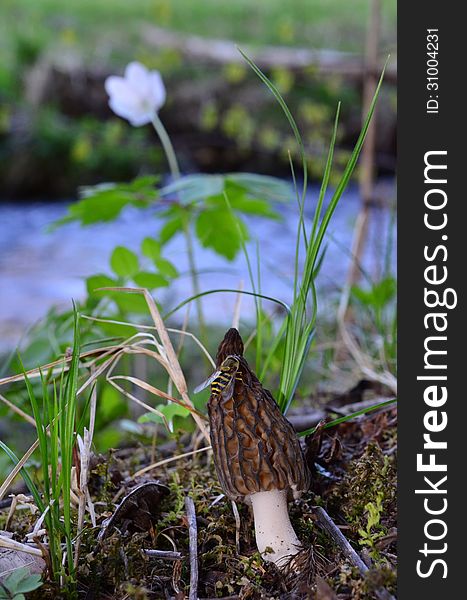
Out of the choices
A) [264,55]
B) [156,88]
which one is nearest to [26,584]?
[156,88]

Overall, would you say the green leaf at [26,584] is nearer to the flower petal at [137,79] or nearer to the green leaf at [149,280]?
the green leaf at [149,280]

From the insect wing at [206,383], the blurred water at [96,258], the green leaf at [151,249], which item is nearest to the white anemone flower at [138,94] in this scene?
the green leaf at [151,249]

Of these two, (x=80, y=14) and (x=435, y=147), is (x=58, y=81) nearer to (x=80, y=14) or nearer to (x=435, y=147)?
(x=80, y=14)

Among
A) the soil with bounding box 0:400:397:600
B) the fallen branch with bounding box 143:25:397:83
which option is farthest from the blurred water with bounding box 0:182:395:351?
the soil with bounding box 0:400:397:600

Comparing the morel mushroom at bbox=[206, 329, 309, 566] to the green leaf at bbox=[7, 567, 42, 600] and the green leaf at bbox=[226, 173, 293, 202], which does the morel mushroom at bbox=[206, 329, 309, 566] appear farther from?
the green leaf at bbox=[226, 173, 293, 202]

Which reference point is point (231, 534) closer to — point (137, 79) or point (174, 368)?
point (174, 368)

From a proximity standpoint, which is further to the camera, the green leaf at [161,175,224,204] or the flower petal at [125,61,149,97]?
the flower petal at [125,61,149,97]
